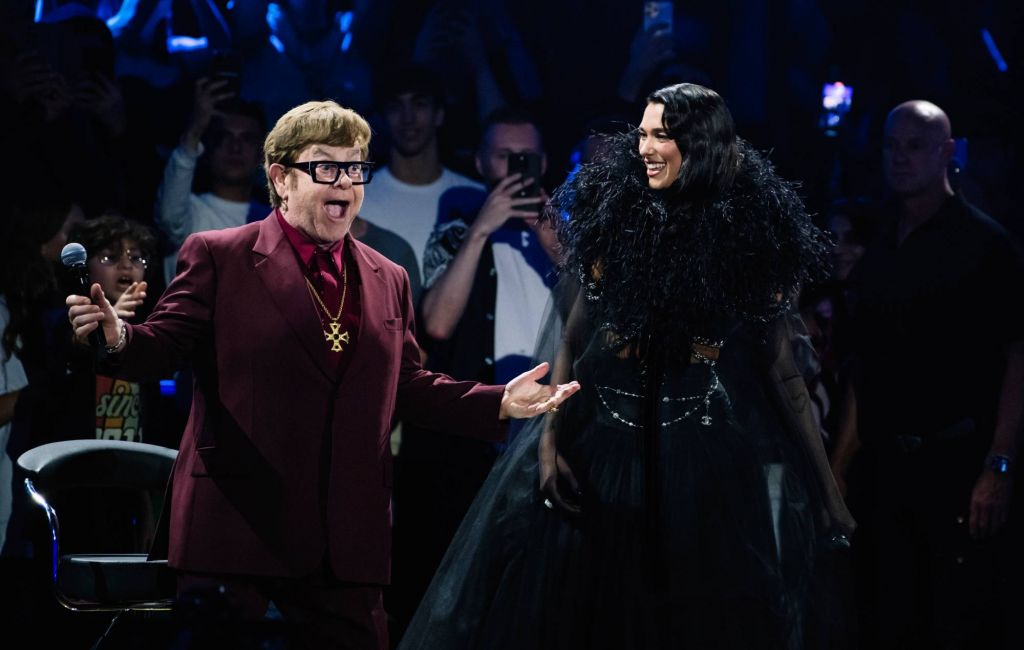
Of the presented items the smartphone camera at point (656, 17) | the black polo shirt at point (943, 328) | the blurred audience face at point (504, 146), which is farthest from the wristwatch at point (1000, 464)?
the smartphone camera at point (656, 17)

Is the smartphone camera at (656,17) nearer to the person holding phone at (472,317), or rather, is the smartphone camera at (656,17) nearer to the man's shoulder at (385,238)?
the person holding phone at (472,317)

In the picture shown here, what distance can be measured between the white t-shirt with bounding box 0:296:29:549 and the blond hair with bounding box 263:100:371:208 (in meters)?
2.02

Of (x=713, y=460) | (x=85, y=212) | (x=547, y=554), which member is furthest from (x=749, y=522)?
(x=85, y=212)

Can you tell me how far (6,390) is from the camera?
452 cm

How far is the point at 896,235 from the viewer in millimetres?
4945

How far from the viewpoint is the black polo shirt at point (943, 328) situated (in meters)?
4.64

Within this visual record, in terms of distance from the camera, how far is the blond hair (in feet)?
9.64

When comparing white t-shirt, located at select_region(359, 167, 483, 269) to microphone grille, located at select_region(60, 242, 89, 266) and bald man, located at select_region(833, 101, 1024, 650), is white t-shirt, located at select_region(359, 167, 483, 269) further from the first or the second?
microphone grille, located at select_region(60, 242, 89, 266)

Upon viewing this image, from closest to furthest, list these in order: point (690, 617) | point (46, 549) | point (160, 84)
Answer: point (690, 617), point (46, 549), point (160, 84)

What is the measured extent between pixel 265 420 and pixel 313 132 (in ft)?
2.27

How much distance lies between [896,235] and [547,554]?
2472 mm

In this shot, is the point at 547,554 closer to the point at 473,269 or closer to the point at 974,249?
the point at 473,269

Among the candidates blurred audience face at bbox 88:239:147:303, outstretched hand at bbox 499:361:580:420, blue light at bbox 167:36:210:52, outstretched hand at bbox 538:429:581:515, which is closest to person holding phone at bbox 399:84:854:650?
outstretched hand at bbox 538:429:581:515

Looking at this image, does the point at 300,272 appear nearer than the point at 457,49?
Yes
